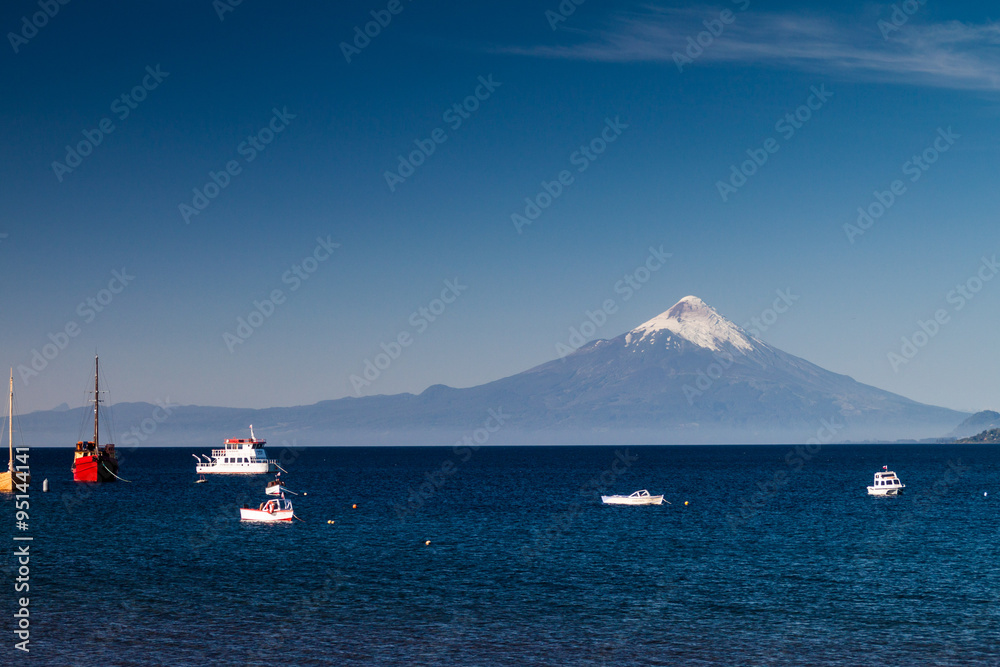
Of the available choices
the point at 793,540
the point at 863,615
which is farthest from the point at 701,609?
the point at 793,540

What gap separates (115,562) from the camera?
6631 cm

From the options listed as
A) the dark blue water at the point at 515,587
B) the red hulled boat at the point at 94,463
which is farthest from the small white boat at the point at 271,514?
the red hulled boat at the point at 94,463

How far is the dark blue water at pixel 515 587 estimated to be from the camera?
139ft

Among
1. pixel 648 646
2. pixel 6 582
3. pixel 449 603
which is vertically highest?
pixel 6 582

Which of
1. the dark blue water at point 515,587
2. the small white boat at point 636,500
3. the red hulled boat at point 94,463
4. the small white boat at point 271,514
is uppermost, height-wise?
the red hulled boat at point 94,463

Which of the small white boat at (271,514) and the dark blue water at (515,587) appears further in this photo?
the small white boat at (271,514)

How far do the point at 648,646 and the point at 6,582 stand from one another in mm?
38186

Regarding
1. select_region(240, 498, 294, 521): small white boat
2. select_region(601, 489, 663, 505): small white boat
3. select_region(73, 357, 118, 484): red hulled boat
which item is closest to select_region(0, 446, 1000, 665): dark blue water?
select_region(240, 498, 294, 521): small white boat

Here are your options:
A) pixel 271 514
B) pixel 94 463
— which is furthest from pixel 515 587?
pixel 94 463

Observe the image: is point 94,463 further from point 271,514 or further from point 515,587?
point 515,587

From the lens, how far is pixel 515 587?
57156 mm

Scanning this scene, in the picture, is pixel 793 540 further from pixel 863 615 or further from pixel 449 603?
pixel 449 603

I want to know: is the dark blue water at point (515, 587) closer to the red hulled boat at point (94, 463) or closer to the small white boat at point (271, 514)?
the small white boat at point (271, 514)

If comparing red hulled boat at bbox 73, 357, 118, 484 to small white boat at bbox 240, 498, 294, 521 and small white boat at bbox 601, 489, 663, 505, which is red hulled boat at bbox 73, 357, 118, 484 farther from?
small white boat at bbox 601, 489, 663, 505
